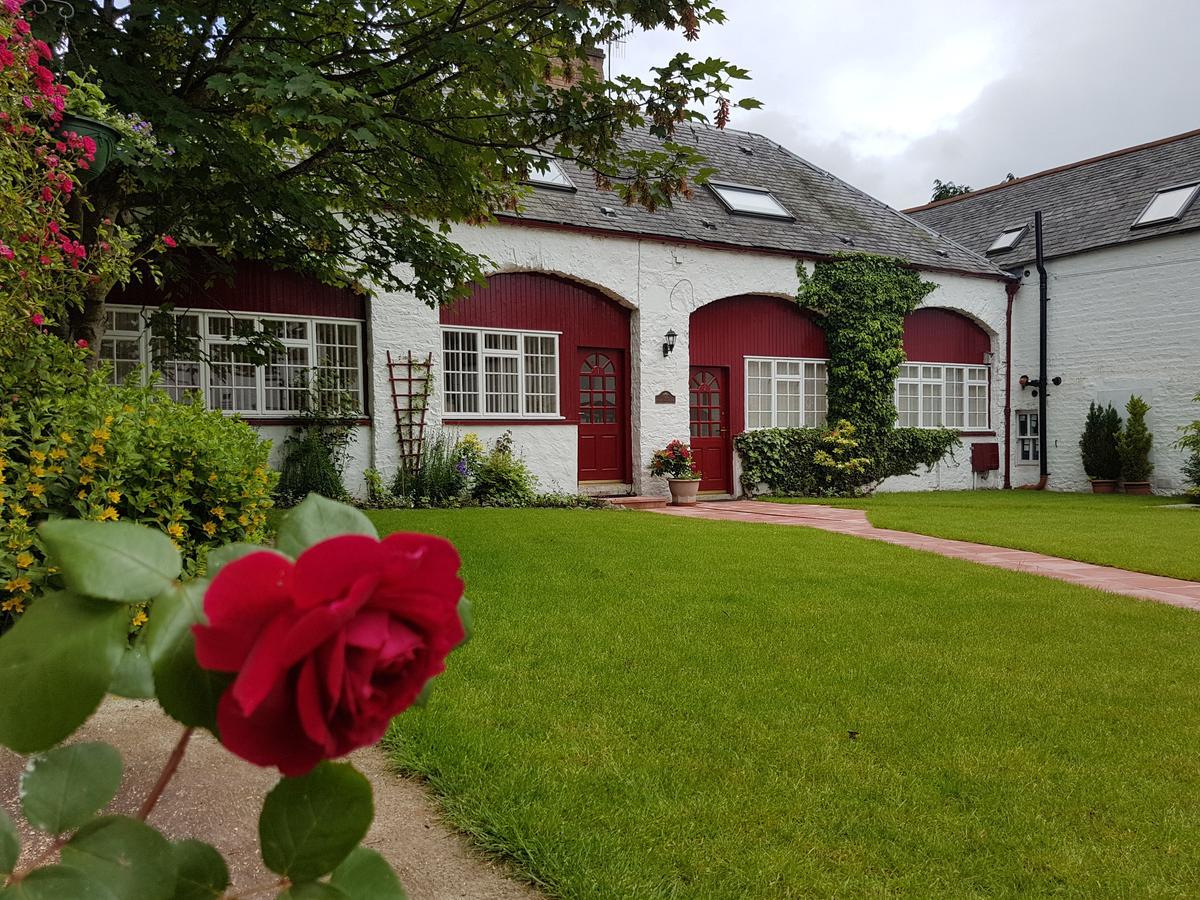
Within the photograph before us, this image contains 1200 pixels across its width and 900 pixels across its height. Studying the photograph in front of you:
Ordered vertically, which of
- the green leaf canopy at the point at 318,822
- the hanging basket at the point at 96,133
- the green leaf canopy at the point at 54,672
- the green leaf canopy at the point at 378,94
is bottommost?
the green leaf canopy at the point at 318,822

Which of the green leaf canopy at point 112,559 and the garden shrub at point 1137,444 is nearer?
the green leaf canopy at point 112,559

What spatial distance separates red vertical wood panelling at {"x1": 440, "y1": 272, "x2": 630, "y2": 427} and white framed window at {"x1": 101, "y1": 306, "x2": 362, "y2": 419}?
163 cm

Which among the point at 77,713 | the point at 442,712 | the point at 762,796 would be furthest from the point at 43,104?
the point at 77,713

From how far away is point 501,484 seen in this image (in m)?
12.2

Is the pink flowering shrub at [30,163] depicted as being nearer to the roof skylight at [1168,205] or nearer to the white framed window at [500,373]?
the white framed window at [500,373]

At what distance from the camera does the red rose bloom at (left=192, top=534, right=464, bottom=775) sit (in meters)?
0.38

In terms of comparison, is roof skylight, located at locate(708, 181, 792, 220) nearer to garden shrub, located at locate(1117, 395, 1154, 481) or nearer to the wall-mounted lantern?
the wall-mounted lantern

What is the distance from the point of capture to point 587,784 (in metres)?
2.75

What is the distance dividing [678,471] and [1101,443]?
9.11 metres

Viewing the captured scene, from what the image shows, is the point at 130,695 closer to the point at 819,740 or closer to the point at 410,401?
the point at 819,740

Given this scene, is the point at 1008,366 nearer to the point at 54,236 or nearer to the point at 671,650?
the point at 671,650

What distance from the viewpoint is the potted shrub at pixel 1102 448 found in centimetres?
1655

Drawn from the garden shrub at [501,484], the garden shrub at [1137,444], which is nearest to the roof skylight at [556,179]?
A: the garden shrub at [501,484]

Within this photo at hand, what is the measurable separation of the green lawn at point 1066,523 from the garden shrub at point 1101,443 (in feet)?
3.52
